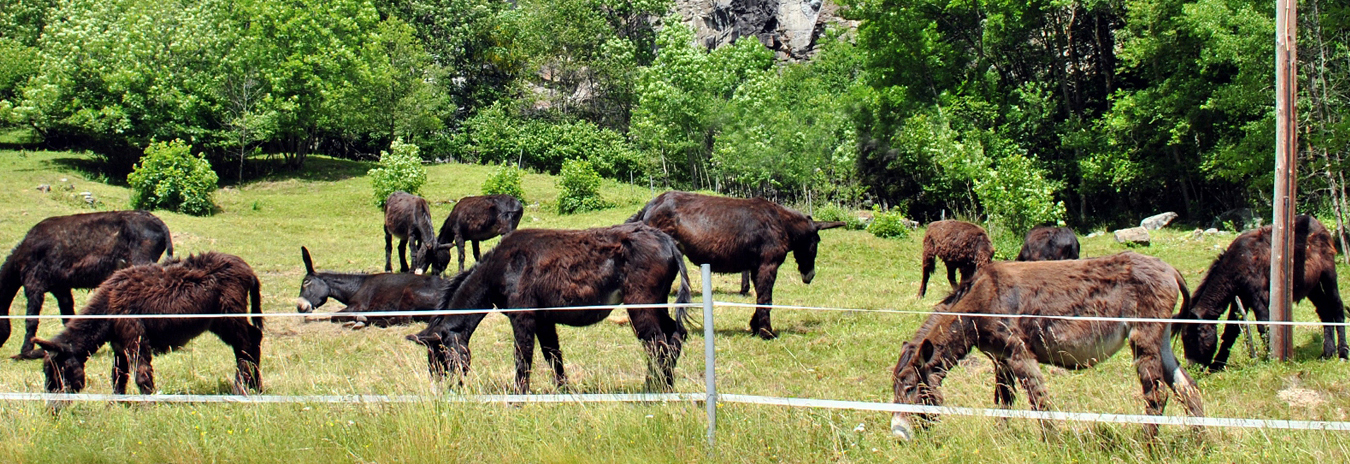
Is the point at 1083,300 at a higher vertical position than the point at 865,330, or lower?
higher

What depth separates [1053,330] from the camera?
6320mm

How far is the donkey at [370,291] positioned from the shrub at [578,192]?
15834 mm

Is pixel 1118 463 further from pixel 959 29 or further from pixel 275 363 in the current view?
pixel 959 29

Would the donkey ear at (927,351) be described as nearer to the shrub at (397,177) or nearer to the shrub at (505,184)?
the shrub at (505,184)

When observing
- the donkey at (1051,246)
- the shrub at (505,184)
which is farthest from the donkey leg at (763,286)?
the shrub at (505,184)

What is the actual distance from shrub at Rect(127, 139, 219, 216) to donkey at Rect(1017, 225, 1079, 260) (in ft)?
81.6

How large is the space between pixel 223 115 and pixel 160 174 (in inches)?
379

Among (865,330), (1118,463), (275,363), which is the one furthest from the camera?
(865,330)

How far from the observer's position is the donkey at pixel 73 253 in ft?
37.1

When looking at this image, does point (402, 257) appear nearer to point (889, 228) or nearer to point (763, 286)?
point (763, 286)

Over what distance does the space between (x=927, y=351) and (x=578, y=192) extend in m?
24.5

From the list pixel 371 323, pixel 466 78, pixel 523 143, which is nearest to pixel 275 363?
pixel 371 323

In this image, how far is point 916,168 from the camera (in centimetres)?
3444

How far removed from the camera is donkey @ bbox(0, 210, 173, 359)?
11.3m
